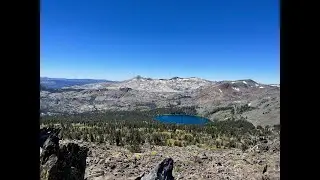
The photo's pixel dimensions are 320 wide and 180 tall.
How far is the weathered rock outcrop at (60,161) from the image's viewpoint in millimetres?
10703

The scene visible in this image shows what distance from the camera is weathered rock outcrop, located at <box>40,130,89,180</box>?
10703mm

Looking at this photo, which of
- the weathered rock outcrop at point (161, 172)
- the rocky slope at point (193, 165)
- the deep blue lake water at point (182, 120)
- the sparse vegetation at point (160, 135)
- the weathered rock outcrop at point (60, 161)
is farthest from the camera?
the deep blue lake water at point (182, 120)

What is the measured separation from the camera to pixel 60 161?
12.0 metres

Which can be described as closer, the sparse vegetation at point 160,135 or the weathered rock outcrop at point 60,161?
the weathered rock outcrop at point 60,161

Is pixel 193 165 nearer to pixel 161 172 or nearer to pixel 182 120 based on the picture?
pixel 161 172

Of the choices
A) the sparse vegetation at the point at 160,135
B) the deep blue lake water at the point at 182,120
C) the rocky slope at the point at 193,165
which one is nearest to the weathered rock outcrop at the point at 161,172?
the rocky slope at the point at 193,165

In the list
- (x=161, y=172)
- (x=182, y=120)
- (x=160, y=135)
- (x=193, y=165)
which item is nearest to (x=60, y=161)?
(x=161, y=172)

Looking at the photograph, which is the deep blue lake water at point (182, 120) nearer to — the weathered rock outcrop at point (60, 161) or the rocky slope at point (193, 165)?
the rocky slope at point (193, 165)

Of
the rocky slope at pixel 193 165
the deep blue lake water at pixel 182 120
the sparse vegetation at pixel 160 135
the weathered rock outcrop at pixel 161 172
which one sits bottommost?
the deep blue lake water at pixel 182 120
